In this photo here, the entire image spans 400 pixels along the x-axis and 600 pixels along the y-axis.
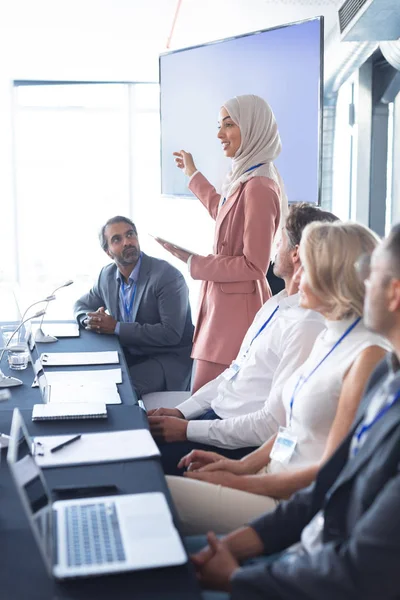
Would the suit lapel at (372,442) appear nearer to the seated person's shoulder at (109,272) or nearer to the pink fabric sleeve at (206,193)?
the pink fabric sleeve at (206,193)

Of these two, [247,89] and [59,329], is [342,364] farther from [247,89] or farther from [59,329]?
[247,89]

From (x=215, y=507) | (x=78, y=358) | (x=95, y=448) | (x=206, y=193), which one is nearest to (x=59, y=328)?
(x=78, y=358)

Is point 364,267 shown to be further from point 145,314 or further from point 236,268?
point 145,314

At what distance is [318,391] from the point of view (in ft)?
5.48

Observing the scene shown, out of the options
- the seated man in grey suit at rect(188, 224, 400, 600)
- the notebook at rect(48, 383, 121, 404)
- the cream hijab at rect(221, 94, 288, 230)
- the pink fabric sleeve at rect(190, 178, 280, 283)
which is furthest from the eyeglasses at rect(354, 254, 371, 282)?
the cream hijab at rect(221, 94, 288, 230)

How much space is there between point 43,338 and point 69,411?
4.15 ft

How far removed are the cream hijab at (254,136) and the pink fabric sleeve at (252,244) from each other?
86 mm

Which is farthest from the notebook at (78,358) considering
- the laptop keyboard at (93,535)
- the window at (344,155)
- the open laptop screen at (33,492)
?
the window at (344,155)

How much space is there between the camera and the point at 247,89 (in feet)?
12.6

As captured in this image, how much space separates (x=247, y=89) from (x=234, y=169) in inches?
40.2

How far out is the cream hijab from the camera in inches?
116

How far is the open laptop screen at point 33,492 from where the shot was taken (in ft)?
3.44

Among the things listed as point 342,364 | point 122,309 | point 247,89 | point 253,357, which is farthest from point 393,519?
point 247,89

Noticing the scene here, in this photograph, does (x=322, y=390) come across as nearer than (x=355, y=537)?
No
